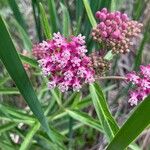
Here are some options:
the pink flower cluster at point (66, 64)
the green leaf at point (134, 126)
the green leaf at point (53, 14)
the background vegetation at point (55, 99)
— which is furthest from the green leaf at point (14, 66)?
the green leaf at point (53, 14)

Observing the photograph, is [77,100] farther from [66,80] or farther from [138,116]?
[138,116]

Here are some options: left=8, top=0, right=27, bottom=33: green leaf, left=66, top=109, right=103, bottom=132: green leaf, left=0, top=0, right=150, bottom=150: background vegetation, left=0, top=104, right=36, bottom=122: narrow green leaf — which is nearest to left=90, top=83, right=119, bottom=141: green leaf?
left=0, top=0, right=150, bottom=150: background vegetation

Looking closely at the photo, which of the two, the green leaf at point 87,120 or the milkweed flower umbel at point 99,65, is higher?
the milkweed flower umbel at point 99,65

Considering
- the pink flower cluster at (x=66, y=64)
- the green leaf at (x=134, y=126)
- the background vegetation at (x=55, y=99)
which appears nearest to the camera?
the green leaf at (x=134, y=126)

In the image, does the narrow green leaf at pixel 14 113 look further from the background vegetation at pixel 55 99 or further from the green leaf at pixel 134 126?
the green leaf at pixel 134 126

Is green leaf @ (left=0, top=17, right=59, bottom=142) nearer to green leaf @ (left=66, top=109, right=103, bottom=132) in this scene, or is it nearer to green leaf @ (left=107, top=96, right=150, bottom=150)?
green leaf @ (left=107, top=96, right=150, bottom=150)

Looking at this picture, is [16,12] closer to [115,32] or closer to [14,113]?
[14,113]
